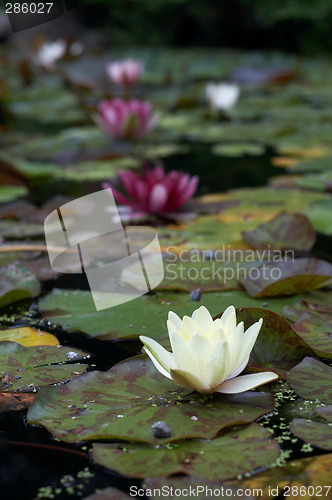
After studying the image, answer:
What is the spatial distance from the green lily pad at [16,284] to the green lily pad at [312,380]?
0.61 meters

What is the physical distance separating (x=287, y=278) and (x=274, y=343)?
0.82 ft

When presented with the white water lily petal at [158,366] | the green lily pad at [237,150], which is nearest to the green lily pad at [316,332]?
the white water lily petal at [158,366]

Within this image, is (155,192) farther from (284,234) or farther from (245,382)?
(245,382)

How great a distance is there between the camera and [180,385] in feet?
2.82

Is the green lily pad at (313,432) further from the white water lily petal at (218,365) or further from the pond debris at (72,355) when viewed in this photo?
the pond debris at (72,355)

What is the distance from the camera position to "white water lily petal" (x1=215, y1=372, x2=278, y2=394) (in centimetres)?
84

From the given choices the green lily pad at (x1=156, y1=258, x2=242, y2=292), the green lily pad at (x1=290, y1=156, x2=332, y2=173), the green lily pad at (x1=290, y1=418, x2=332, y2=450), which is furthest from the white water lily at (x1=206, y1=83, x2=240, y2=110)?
the green lily pad at (x1=290, y1=418, x2=332, y2=450)

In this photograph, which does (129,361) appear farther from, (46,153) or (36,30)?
(36,30)

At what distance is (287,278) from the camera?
120 centimetres

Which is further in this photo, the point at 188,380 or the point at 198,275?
the point at 198,275

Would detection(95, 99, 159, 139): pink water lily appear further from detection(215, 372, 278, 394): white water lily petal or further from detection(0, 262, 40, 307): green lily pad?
detection(215, 372, 278, 394): white water lily petal

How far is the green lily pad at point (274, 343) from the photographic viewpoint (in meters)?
0.96

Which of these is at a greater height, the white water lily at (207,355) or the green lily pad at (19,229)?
the white water lily at (207,355)

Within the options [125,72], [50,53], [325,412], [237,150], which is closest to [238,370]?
[325,412]
